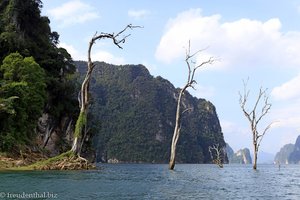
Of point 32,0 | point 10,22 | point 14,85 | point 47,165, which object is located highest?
point 32,0

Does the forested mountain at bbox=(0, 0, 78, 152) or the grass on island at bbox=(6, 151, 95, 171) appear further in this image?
the forested mountain at bbox=(0, 0, 78, 152)

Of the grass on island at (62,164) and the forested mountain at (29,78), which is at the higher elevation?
the forested mountain at (29,78)

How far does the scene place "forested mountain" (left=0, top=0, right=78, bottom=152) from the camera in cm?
5369

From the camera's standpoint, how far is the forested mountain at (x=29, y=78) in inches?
2114

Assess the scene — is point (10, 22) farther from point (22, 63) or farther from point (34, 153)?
point (34, 153)

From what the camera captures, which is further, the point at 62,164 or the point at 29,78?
the point at 29,78

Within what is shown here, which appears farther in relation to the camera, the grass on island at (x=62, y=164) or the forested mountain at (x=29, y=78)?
the forested mountain at (x=29, y=78)

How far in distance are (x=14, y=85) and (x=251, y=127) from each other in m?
41.6

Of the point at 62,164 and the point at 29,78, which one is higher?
the point at 29,78

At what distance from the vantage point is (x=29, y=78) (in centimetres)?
5834

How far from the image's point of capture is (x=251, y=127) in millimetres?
71688

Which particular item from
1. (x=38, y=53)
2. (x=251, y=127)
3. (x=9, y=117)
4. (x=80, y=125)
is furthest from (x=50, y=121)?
(x=251, y=127)

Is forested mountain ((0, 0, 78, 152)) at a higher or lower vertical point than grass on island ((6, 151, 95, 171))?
higher

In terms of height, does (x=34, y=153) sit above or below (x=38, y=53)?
below
